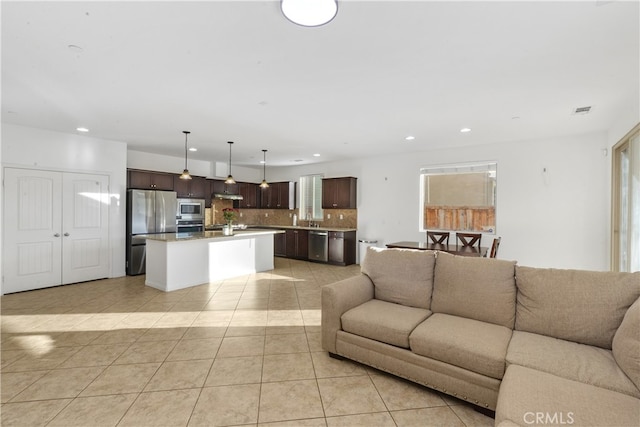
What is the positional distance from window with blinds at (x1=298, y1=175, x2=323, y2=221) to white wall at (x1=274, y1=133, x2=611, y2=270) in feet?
9.00

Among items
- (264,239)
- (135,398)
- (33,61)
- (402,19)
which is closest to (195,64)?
(33,61)

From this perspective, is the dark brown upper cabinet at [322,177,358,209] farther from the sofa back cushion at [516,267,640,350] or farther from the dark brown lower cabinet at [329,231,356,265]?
the sofa back cushion at [516,267,640,350]

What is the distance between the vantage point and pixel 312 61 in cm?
259

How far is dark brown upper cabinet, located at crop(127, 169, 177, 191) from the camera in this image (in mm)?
6176

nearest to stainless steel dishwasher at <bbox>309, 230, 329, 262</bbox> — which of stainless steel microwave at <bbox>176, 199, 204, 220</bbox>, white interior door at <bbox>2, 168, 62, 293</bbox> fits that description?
stainless steel microwave at <bbox>176, 199, 204, 220</bbox>

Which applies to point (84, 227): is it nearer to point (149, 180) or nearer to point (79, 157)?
point (79, 157)

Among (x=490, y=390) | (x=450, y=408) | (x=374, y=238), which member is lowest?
(x=450, y=408)

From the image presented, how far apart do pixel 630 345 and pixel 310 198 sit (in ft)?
24.2

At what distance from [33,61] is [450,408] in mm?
4378

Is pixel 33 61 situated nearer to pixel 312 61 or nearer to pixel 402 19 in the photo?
pixel 312 61

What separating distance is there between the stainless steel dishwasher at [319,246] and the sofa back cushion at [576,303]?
208 inches

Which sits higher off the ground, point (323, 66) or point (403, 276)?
point (323, 66)

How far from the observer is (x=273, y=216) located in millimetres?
9430

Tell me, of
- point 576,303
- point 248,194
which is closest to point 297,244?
point 248,194
